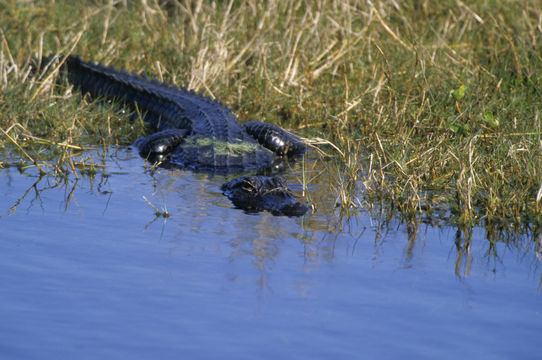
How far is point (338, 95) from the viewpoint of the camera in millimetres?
7992

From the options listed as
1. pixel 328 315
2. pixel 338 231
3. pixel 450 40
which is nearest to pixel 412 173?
pixel 338 231

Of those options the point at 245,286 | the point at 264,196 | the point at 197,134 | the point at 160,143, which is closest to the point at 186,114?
Answer: the point at 197,134

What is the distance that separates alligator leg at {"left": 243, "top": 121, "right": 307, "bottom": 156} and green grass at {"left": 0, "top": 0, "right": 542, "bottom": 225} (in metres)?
0.19

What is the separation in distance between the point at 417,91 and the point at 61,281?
186 inches

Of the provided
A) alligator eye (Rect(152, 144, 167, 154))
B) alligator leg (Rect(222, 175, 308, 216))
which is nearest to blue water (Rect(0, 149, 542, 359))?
alligator leg (Rect(222, 175, 308, 216))

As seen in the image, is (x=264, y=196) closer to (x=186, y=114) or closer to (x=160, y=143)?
(x=160, y=143)

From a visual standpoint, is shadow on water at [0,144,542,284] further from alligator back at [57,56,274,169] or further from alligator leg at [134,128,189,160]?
alligator leg at [134,128,189,160]

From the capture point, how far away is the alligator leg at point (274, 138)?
283 inches

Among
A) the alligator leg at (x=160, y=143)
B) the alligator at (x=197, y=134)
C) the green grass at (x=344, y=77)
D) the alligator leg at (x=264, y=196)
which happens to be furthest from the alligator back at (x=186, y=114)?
the alligator leg at (x=264, y=196)

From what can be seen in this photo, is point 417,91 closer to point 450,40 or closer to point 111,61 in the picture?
point 450,40

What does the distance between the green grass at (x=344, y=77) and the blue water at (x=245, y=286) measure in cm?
76

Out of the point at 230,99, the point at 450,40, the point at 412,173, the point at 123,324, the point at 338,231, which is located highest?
the point at 450,40

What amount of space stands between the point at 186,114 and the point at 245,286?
4010 mm

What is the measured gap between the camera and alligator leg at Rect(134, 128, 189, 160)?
6.95m
